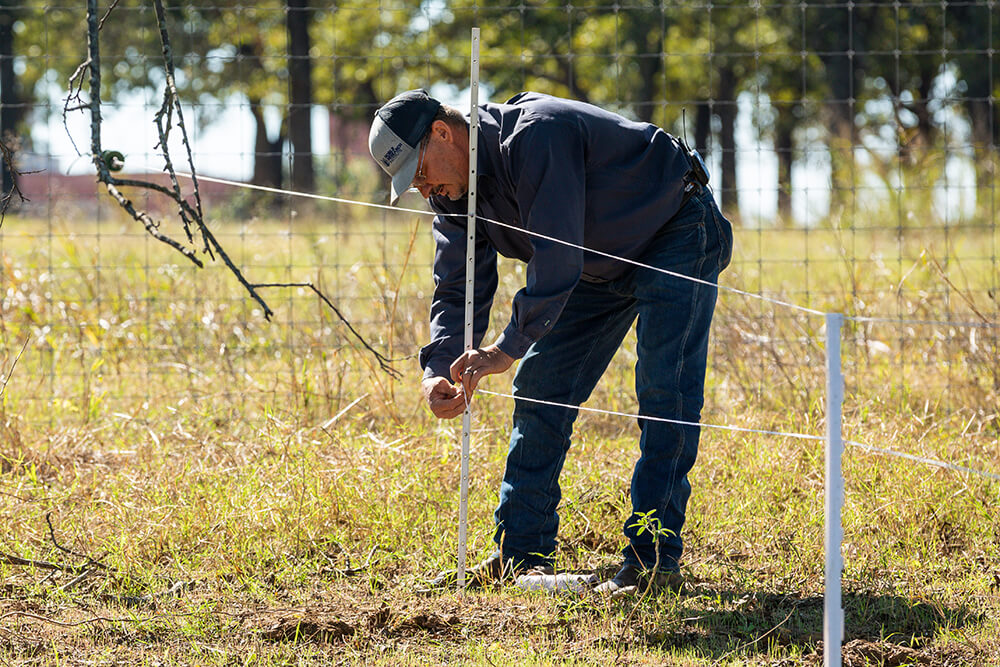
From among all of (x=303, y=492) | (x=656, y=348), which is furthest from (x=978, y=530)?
(x=303, y=492)

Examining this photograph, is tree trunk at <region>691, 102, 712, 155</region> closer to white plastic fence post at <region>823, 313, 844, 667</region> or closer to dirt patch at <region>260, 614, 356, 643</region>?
dirt patch at <region>260, 614, 356, 643</region>

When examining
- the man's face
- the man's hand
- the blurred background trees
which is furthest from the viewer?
the blurred background trees

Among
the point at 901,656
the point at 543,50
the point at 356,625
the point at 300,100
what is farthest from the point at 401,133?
the point at 543,50

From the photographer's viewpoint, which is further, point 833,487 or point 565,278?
point 565,278

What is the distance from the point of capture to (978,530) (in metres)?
3.89

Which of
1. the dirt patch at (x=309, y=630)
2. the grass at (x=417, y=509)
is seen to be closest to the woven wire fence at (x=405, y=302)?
the grass at (x=417, y=509)

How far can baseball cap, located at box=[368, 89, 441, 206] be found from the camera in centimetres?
312

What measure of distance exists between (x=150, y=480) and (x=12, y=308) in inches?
119

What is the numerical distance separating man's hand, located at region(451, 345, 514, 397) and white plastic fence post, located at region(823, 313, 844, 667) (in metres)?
1.03

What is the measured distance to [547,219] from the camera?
306 cm

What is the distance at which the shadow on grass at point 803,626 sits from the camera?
9.71 feet

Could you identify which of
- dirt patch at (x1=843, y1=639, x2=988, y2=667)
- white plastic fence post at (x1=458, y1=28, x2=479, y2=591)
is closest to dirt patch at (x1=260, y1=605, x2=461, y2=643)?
white plastic fence post at (x1=458, y1=28, x2=479, y2=591)

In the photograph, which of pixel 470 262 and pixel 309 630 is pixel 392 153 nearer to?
pixel 470 262

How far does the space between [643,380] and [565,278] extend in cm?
51
